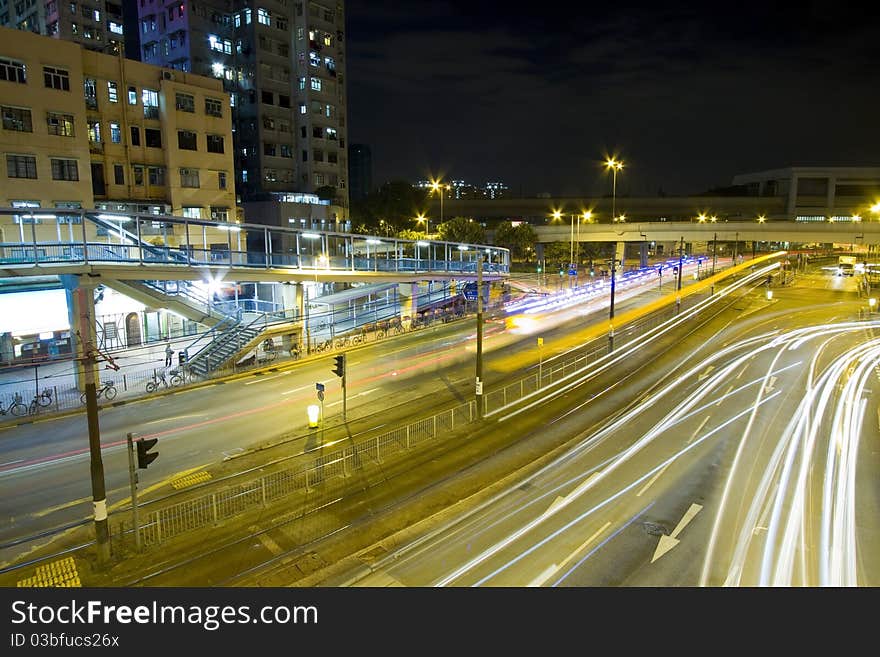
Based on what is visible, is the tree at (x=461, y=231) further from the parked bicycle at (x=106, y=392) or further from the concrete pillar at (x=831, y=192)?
the concrete pillar at (x=831, y=192)

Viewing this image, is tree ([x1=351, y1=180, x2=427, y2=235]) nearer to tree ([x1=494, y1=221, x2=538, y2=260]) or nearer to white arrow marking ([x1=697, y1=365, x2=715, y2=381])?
tree ([x1=494, y1=221, x2=538, y2=260])

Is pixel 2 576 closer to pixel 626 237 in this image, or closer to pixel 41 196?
pixel 41 196

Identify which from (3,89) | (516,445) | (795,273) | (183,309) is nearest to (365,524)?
(516,445)

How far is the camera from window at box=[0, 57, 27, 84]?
Answer: 108ft

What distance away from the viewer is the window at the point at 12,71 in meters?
33.1

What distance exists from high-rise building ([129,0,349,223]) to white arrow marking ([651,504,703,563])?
55.6 metres

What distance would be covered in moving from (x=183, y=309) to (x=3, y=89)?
16.9 m

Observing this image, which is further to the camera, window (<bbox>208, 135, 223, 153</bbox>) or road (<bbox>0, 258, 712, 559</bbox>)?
window (<bbox>208, 135, 223, 153</bbox>)

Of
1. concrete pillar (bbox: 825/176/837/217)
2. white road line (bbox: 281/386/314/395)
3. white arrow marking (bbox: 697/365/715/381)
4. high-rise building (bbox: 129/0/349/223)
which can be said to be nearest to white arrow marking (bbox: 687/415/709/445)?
white arrow marking (bbox: 697/365/715/381)

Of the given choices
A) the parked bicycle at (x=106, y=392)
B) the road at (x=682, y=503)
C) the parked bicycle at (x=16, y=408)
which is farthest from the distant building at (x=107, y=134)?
the road at (x=682, y=503)

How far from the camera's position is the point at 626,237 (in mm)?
77875

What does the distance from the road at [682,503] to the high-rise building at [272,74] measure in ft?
164

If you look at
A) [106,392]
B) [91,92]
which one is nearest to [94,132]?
[91,92]

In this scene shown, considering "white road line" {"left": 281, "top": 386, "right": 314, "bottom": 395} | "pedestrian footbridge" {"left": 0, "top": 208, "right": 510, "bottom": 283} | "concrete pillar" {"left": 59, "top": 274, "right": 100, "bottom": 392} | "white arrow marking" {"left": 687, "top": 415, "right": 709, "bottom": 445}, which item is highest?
"pedestrian footbridge" {"left": 0, "top": 208, "right": 510, "bottom": 283}
